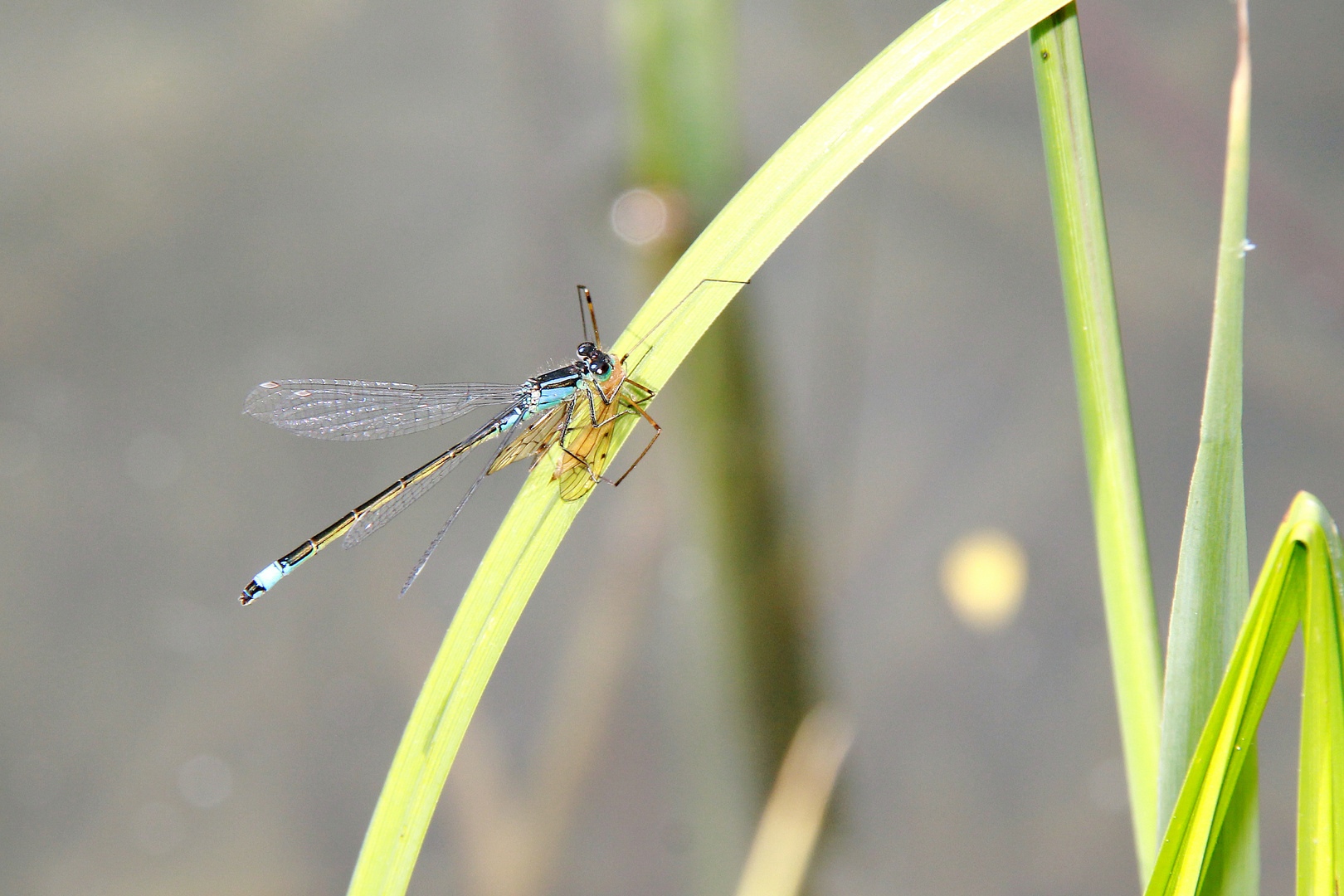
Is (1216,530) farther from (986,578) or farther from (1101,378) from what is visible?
(986,578)

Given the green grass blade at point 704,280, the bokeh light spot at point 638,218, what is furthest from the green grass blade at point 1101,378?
the bokeh light spot at point 638,218

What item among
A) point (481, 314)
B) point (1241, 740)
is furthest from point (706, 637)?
point (1241, 740)

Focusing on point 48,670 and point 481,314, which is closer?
point 48,670

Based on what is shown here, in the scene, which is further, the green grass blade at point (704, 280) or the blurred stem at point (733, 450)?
the blurred stem at point (733, 450)

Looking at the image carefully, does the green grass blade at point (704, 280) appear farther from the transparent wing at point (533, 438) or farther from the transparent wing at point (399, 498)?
the transparent wing at point (399, 498)

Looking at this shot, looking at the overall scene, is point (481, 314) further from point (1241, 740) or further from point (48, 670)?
point (1241, 740)

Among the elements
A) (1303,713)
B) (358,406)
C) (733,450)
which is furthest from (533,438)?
(1303,713)
